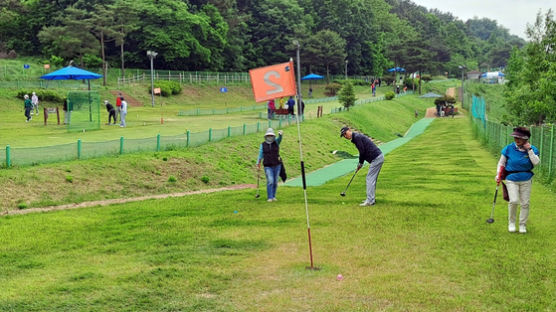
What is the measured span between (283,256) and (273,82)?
3139 mm

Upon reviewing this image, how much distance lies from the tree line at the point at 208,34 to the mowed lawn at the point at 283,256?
45392 mm

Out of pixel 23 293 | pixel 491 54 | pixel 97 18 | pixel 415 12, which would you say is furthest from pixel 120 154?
pixel 491 54

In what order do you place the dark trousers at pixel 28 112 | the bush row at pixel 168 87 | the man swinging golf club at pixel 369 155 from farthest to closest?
the bush row at pixel 168 87 < the dark trousers at pixel 28 112 < the man swinging golf club at pixel 369 155

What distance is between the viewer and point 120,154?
21.0 metres

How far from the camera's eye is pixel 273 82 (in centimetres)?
1032

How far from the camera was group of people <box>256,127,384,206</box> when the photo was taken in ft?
43.2

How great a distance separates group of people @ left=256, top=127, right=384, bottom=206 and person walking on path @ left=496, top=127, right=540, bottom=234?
3.31 m

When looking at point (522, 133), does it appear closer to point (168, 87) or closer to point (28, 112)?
point (28, 112)

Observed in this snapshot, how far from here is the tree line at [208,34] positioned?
206ft

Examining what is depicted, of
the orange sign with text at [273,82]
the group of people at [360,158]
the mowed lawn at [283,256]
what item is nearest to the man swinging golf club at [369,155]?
the group of people at [360,158]

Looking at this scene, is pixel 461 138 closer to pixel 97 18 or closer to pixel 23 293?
pixel 23 293

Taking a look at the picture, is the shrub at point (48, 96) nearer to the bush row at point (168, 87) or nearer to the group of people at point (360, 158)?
the bush row at point (168, 87)

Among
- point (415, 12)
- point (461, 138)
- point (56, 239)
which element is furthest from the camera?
point (415, 12)

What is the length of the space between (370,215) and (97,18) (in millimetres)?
54996
